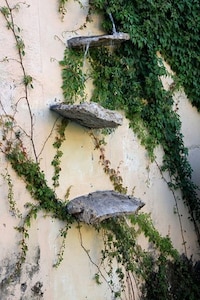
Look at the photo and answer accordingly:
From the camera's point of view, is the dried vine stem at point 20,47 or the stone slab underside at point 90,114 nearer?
the stone slab underside at point 90,114

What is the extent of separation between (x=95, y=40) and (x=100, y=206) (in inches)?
60.8

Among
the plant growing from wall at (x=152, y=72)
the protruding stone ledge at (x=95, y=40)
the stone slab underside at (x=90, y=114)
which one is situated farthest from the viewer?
the plant growing from wall at (x=152, y=72)

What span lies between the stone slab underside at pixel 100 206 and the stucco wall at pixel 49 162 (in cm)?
18

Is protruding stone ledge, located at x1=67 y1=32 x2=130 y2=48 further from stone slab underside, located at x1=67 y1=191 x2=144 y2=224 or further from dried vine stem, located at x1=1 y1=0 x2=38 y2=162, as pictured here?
stone slab underside, located at x1=67 y1=191 x2=144 y2=224

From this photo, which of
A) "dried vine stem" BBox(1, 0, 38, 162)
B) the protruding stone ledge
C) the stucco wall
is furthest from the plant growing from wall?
Answer: "dried vine stem" BBox(1, 0, 38, 162)

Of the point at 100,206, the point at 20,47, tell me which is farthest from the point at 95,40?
the point at 100,206

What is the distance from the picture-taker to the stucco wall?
3.78 m

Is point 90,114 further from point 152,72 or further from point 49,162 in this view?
point 152,72

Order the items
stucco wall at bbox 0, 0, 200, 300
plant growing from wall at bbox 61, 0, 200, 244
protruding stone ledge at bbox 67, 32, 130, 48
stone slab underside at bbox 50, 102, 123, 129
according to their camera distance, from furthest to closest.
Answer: plant growing from wall at bbox 61, 0, 200, 244 → protruding stone ledge at bbox 67, 32, 130, 48 → stucco wall at bbox 0, 0, 200, 300 → stone slab underside at bbox 50, 102, 123, 129

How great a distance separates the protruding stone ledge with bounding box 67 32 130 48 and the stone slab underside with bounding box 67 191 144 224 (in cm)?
147

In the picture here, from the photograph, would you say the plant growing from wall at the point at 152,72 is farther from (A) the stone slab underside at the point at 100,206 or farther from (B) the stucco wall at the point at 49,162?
(A) the stone slab underside at the point at 100,206

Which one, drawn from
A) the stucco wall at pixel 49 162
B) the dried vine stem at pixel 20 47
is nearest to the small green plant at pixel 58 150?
the stucco wall at pixel 49 162

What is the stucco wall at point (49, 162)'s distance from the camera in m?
3.78

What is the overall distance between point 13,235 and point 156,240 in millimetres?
1907
